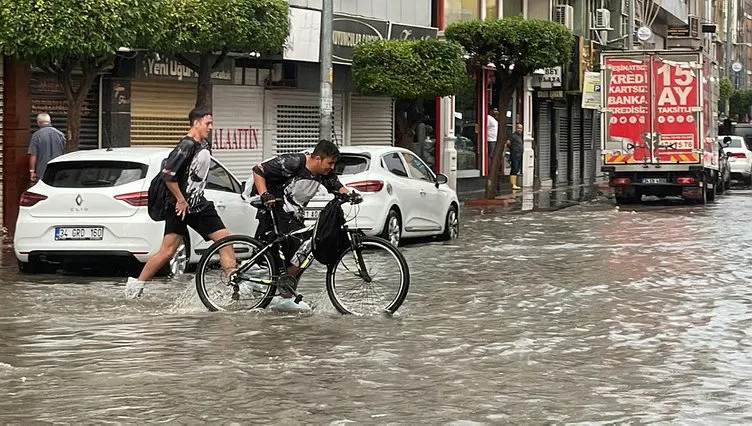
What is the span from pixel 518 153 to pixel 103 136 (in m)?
17.3

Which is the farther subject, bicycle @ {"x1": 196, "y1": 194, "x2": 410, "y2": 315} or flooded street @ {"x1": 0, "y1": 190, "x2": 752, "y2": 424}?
bicycle @ {"x1": 196, "y1": 194, "x2": 410, "y2": 315}

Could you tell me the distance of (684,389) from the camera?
8211mm

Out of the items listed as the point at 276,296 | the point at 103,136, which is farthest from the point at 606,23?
the point at 276,296

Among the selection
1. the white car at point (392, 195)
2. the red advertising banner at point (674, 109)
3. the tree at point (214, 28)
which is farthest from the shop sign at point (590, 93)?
the tree at point (214, 28)

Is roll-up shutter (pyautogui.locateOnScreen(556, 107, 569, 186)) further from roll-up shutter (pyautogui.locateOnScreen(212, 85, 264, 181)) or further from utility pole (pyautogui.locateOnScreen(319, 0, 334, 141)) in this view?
utility pole (pyautogui.locateOnScreen(319, 0, 334, 141))

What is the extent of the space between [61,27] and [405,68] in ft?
33.8

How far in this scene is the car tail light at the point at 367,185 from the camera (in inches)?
707

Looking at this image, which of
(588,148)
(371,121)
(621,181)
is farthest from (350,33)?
(588,148)

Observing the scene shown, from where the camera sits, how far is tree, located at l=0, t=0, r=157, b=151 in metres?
17.2

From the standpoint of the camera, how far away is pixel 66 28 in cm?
1720

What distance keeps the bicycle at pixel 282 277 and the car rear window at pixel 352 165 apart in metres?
6.68

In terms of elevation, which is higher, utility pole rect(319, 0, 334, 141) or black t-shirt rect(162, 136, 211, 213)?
utility pole rect(319, 0, 334, 141)

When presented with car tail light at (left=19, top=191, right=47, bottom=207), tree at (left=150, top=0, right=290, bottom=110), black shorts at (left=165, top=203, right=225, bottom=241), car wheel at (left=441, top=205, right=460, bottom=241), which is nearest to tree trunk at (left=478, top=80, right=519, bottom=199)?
car wheel at (left=441, top=205, right=460, bottom=241)

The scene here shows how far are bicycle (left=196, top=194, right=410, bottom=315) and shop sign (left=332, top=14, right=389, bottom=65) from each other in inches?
622
